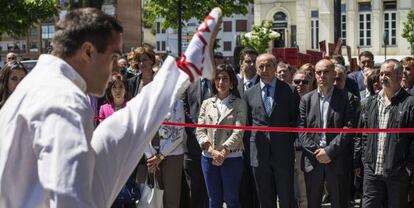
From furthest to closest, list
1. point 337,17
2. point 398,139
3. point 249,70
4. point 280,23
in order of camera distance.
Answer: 1. point 280,23
2. point 337,17
3. point 249,70
4. point 398,139

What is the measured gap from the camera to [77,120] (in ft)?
9.09

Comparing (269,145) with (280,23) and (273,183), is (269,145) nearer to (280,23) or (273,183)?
(273,183)

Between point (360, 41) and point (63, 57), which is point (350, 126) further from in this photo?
point (360, 41)

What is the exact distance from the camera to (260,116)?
838 cm

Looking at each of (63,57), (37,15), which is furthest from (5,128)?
(37,15)

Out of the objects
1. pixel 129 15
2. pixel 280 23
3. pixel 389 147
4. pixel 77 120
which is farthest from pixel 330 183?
pixel 129 15

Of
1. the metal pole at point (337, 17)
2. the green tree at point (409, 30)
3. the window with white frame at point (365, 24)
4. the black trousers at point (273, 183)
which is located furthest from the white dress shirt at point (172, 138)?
the window with white frame at point (365, 24)

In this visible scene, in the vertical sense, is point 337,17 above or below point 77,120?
above

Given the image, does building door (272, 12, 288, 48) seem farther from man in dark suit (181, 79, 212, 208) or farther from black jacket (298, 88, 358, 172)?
black jacket (298, 88, 358, 172)

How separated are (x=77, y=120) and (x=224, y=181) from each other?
5.74 meters

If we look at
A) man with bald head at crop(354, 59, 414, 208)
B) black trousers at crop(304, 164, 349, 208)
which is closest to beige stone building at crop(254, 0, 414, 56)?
black trousers at crop(304, 164, 349, 208)

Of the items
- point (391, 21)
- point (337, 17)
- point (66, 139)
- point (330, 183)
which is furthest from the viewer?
point (391, 21)

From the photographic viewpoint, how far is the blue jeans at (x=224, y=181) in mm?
8383

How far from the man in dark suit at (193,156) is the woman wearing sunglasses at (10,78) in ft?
6.74
